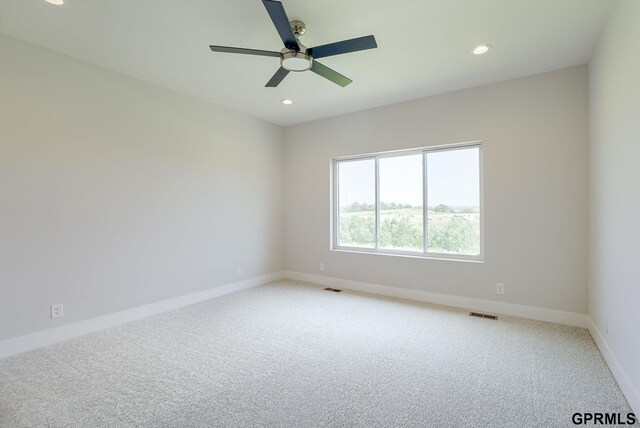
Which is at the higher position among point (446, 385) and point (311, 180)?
point (311, 180)

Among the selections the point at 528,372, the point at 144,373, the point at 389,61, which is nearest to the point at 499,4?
the point at 389,61

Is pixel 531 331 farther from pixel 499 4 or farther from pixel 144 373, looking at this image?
pixel 144 373

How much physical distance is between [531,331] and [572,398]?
3.95ft

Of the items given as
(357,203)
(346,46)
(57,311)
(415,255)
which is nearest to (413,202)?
(415,255)

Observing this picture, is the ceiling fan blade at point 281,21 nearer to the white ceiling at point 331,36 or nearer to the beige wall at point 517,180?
the white ceiling at point 331,36

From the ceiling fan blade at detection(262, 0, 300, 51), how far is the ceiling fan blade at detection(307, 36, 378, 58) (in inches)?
6.5

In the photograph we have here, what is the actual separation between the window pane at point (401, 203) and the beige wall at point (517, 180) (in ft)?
0.89

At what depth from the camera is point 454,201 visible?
4117 millimetres

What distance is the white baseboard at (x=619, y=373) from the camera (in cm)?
188

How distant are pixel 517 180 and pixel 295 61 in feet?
9.33

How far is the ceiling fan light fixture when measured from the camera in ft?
7.91

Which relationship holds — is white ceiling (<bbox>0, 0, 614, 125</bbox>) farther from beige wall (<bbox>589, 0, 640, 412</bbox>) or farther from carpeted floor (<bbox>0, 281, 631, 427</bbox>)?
carpeted floor (<bbox>0, 281, 631, 427</bbox>)

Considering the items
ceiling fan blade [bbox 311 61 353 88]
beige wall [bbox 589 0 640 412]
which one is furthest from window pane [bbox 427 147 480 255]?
ceiling fan blade [bbox 311 61 353 88]

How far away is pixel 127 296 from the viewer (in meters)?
3.52
